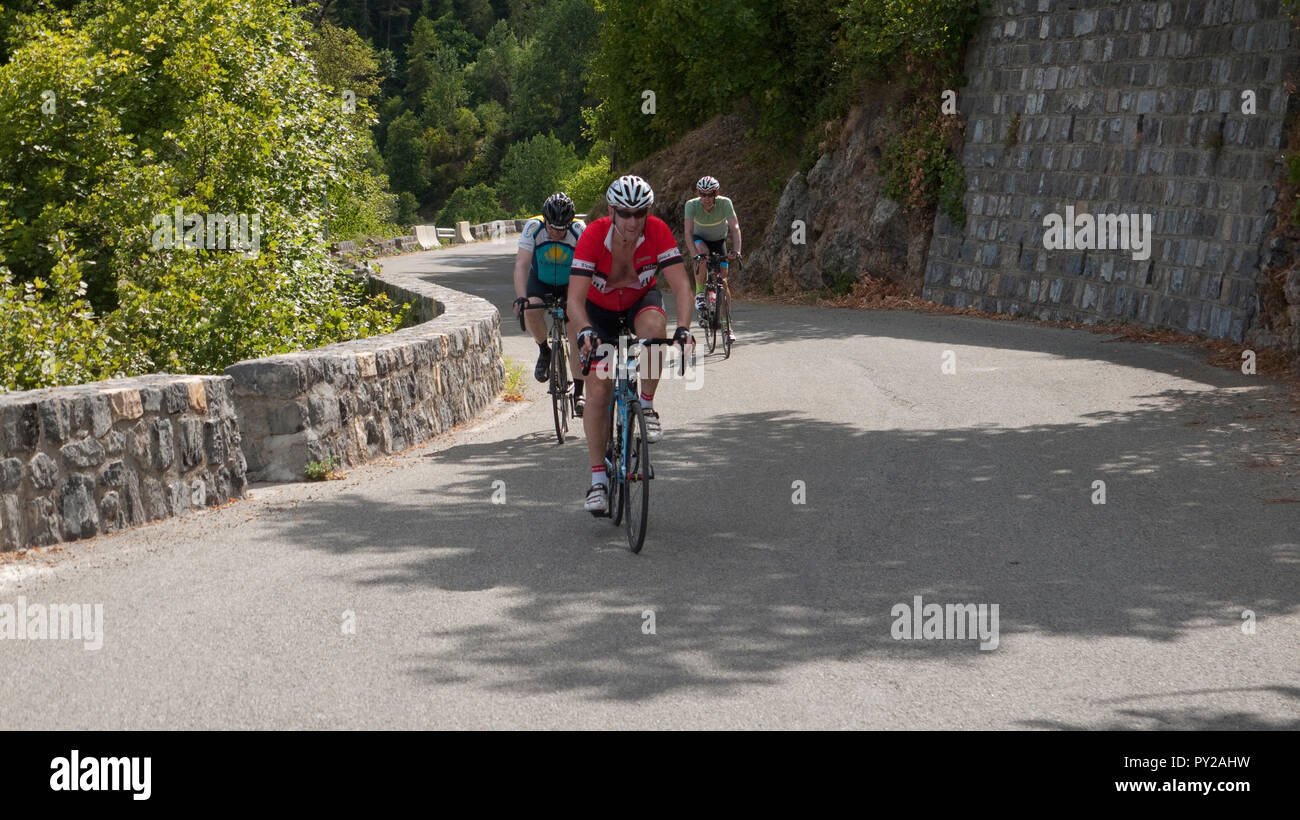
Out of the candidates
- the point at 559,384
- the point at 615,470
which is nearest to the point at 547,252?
the point at 559,384

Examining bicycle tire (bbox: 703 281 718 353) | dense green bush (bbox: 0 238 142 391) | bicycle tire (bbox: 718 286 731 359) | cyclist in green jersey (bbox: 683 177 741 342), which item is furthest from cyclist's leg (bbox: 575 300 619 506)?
bicycle tire (bbox: 703 281 718 353)

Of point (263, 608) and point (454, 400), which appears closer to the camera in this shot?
point (263, 608)

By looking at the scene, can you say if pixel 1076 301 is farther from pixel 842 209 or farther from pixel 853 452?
pixel 853 452

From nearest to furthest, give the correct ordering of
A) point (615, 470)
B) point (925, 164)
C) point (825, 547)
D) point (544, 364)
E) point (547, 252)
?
point (825, 547) < point (615, 470) < point (547, 252) < point (544, 364) < point (925, 164)

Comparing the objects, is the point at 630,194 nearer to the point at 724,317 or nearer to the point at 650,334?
the point at 650,334

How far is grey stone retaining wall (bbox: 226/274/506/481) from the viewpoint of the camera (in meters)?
9.11

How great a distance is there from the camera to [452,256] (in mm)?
44500

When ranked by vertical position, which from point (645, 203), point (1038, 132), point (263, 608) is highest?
point (1038, 132)

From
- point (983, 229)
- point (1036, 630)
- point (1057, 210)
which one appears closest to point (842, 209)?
point (983, 229)

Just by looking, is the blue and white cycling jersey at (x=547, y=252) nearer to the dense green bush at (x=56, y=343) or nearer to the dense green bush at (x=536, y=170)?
the dense green bush at (x=56, y=343)

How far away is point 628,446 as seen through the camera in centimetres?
727

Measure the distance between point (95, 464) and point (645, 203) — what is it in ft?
10.6

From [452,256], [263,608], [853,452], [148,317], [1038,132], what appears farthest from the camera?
[452,256]

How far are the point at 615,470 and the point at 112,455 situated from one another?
2.70m
